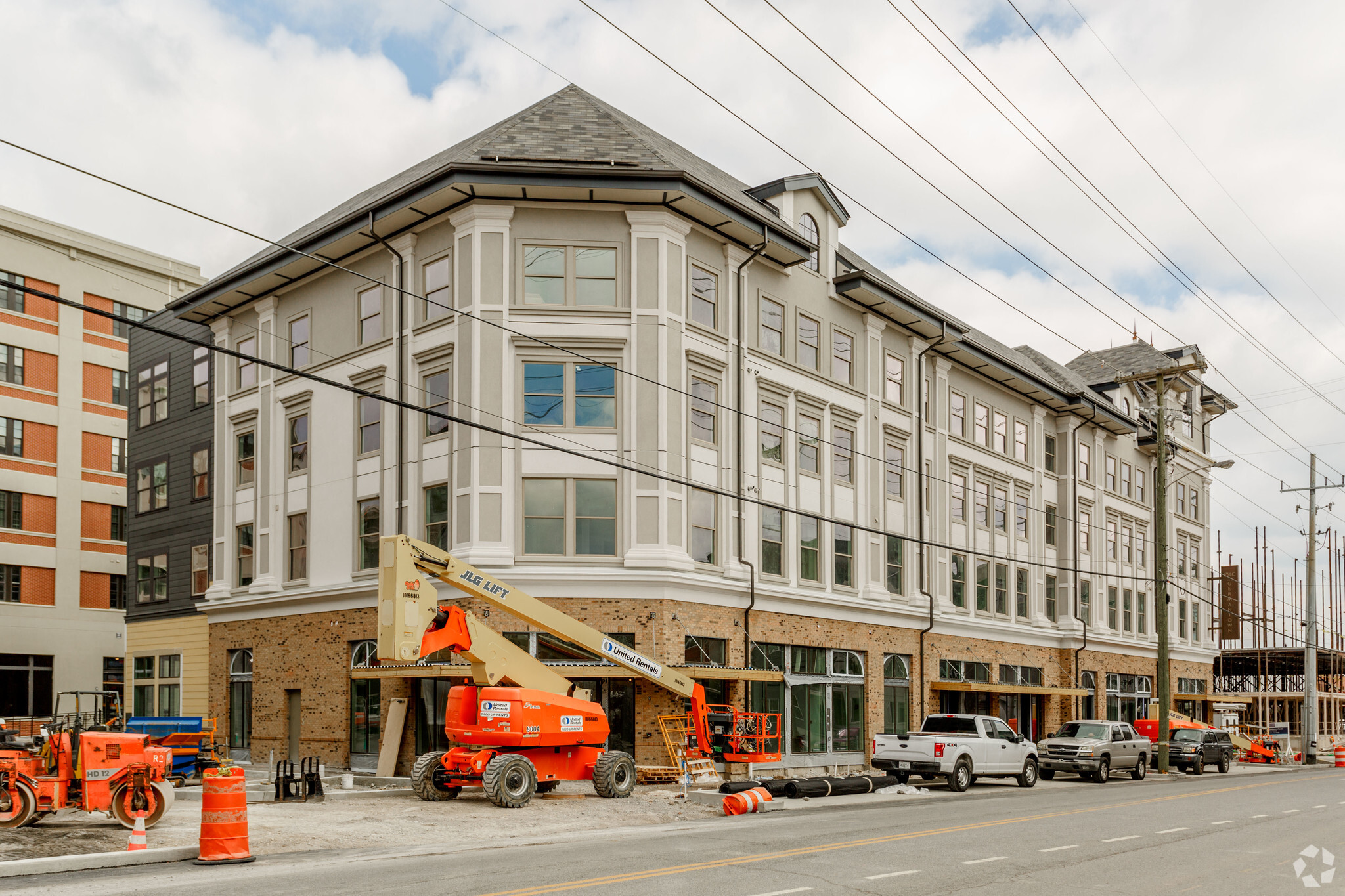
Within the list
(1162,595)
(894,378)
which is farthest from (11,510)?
(1162,595)

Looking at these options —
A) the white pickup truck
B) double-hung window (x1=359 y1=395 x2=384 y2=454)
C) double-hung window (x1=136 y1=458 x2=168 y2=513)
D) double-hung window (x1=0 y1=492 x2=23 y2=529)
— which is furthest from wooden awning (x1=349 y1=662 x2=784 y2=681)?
double-hung window (x1=0 y1=492 x2=23 y2=529)

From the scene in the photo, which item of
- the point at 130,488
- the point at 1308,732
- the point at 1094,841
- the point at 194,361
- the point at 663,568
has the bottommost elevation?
the point at 1308,732

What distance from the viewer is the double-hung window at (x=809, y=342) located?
3428cm

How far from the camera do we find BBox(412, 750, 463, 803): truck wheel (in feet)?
73.4

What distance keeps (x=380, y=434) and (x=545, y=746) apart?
1215 cm

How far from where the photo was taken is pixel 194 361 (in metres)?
40.8

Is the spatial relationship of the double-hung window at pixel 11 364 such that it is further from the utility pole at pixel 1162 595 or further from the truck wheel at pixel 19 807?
the utility pole at pixel 1162 595

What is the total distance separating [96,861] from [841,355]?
2581cm

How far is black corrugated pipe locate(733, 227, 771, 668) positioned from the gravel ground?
671cm

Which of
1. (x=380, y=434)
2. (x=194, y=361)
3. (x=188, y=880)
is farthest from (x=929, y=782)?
(x=194, y=361)

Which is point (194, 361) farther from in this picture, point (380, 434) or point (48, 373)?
point (48, 373)

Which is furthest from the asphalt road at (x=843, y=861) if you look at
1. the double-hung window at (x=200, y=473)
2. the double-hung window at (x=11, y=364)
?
the double-hung window at (x=11, y=364)

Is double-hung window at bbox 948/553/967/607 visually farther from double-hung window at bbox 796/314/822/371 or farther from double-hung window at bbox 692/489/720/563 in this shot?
double-hung window at bbox 692/489/720/563

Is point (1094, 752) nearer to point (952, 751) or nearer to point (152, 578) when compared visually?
point (952, 751)
